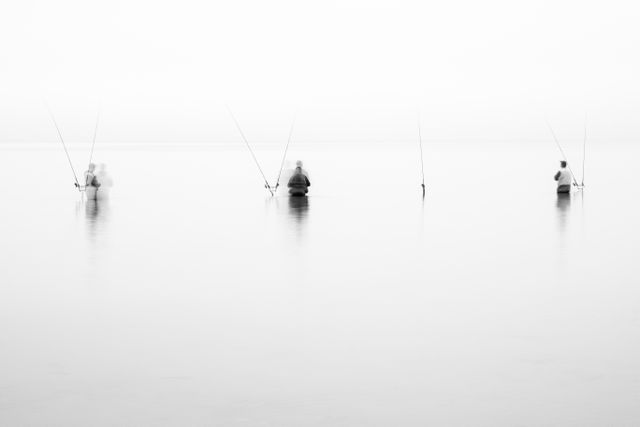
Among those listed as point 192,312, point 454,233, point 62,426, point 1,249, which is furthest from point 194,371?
point 454,233

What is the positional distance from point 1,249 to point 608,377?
13297mm

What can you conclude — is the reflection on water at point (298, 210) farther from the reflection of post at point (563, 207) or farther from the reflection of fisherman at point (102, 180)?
the reflection of post at point (563, 207)

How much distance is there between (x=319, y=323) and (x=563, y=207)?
19537mm

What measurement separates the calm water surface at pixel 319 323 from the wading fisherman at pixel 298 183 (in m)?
5.87

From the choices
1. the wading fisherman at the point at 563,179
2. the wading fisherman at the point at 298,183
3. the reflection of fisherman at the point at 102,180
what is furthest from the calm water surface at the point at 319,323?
the wading fisherman at the point at 563,179

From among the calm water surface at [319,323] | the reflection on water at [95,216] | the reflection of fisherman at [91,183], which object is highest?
the reflection of fisherman at [91,183]

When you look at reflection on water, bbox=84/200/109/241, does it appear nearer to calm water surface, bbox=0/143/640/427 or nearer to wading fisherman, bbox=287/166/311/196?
calm water surface, bbox=0/143/640/427

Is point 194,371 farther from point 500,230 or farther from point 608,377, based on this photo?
point 500,230

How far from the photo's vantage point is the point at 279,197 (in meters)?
32.3

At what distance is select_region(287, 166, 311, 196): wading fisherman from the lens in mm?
29375

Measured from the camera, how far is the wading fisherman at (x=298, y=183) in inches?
1156

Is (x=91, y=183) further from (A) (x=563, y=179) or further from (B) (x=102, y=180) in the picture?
(A) (x=563, y=179)

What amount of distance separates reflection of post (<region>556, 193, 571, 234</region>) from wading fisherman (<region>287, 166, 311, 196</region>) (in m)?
8.08

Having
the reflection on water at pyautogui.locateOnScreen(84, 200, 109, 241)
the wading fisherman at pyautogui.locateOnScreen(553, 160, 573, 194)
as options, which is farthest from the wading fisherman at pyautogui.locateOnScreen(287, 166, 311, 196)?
the wading fisherman at pyautogui.locateOnScreen(553, 160, 573, 194)
